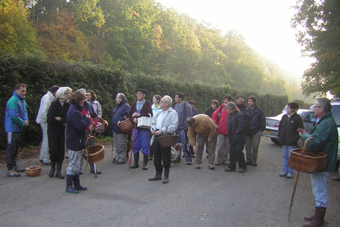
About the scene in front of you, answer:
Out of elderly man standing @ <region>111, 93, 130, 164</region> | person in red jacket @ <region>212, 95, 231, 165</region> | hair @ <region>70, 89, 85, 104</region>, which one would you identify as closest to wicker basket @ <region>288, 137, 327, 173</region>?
hair @ <region>70, 89, 85, 104</region>

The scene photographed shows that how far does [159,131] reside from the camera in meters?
6.26

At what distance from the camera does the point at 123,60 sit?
30.7 meters

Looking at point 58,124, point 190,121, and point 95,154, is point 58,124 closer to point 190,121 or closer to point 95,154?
point 95,154

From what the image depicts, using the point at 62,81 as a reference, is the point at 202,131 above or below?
below

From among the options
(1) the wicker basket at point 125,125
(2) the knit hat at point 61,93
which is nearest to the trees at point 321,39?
(1) the wicker basket at point 125,125

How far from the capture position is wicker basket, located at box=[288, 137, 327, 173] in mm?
4062

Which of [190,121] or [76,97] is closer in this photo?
[76,97]

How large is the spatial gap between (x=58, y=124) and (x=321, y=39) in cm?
1541

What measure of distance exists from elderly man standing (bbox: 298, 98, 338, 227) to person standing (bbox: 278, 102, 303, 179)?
2.87 m

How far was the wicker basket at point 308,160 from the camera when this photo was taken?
13.3ft

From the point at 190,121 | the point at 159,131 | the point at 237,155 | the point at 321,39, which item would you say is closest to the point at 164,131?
the point at 159,131

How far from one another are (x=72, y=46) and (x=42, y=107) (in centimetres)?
2054

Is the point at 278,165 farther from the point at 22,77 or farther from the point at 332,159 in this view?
the point at 22,77

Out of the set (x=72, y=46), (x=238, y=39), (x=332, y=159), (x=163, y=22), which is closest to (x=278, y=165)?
(x=332, y=159)
